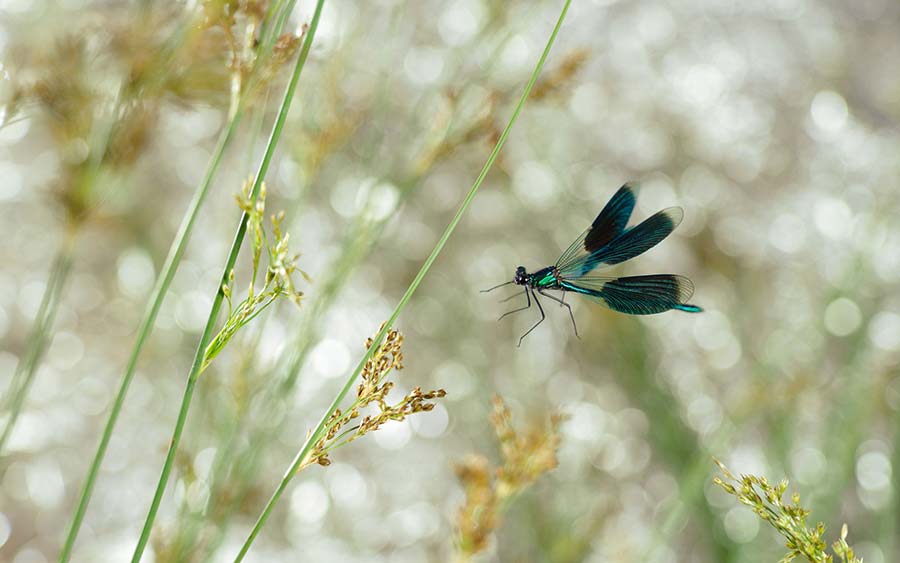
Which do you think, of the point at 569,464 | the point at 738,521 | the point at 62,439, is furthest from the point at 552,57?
the point at 62,439

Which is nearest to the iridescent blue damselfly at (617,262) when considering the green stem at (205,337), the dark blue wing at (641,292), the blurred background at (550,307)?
the dark blue wing at (641,292)

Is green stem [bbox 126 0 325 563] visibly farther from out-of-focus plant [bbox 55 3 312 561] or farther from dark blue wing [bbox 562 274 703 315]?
dark blue wing [bbox 562 274 703 315]

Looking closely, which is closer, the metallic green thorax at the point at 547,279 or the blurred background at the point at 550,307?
the metallic green thorax at the point at 547,279

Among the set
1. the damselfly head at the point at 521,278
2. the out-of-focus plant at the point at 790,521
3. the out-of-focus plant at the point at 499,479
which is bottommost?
the out-of-focus plant at the point at 790,521

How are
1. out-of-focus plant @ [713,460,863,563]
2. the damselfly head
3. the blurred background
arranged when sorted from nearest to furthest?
out-of-focus plant @ [713,460,863,563]
the damselfly head
the blurred background

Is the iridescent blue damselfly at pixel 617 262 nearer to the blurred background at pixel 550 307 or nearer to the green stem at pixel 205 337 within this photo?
the green stem at pixel 205 337

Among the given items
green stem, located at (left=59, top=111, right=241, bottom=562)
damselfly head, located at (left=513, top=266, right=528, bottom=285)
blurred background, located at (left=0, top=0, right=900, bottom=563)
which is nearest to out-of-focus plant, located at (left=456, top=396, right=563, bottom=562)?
damselfly head, located at (left=513, top=266, right=528, bottom=285)
